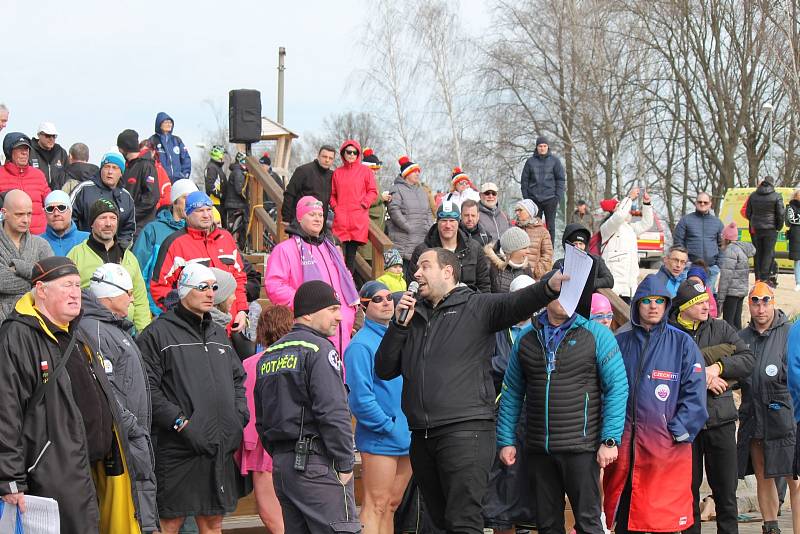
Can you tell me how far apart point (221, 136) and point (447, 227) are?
48.3 meters

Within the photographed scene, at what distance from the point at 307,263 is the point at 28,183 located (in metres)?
3.31

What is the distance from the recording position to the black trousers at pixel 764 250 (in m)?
17.5

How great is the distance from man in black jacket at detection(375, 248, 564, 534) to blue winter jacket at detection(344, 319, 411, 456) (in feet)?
2.23

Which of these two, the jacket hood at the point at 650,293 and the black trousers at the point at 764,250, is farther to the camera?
the black trousers at the point at 764,250

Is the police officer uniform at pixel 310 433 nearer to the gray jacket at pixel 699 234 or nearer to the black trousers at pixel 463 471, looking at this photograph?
the black trousers at pixel 463 471

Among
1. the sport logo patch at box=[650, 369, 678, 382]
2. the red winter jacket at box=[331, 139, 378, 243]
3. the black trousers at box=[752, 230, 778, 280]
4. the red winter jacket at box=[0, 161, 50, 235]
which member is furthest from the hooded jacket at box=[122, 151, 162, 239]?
the black trousers at box=[752, 230, 778, 280]

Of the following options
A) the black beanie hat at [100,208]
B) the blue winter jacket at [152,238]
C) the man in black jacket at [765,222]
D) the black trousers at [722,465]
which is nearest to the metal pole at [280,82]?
the man in black jacket at [765,222]

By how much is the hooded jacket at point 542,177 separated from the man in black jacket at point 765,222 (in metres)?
3.01

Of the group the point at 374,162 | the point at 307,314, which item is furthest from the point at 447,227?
the point at 374,162

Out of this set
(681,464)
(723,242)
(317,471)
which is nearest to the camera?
(317,471)

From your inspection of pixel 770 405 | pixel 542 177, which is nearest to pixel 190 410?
pixel 770 405

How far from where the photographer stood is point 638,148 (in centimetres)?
3475

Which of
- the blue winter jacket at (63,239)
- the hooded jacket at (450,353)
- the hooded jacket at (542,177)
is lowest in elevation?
the hooded jacket at (450,353)

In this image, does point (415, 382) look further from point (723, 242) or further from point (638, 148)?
point (638, 148)
